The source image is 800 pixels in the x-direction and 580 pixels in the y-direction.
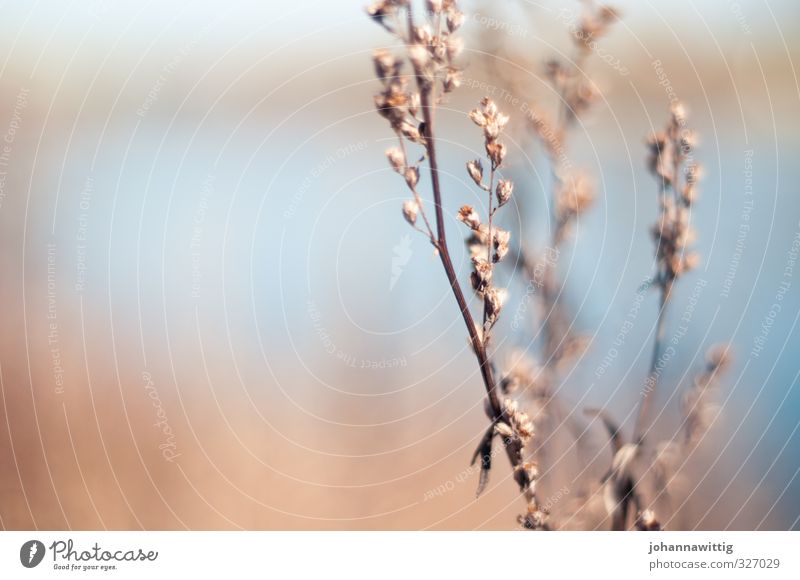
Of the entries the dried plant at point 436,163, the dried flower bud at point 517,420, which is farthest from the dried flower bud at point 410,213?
the dried flower bud at point 517,420

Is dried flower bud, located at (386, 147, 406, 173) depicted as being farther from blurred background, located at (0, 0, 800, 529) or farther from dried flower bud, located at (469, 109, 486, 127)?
blurred background, located at (0, 0, 800, 529)

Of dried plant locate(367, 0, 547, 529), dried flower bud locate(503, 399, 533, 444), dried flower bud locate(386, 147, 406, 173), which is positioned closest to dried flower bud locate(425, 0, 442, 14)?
dried plant locate(367, 0, 547, 529)

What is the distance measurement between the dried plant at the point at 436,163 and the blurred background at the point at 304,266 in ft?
0.46

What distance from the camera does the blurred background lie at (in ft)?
1.98

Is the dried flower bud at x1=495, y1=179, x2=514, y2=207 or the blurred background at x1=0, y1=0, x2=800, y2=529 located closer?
the dried flower bud at x1=495, y1=179, x2=514, y2=207

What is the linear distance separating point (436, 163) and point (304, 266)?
24 cm

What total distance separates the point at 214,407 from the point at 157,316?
0.10 m

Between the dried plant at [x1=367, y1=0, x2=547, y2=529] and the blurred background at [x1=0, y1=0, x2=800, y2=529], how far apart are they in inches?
5.6

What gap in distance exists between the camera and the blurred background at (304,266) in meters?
0.60

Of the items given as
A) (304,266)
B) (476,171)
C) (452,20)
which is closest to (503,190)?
(476,171)

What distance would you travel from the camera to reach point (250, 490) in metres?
0.63

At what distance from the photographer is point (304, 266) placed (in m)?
0.63

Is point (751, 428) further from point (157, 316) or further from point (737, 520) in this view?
point (157, 316)

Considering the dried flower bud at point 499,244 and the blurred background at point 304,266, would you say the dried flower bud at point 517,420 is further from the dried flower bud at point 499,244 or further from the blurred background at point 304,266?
the blurred background at point 304,266
